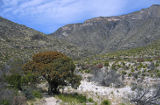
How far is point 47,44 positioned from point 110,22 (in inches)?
3224

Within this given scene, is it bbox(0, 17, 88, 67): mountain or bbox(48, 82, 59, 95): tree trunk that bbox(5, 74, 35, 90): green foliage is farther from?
bbox(0, 17, 88, 67): mountain

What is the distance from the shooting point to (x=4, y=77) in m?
13.0

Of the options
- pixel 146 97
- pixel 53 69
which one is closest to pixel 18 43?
pixel 53 69

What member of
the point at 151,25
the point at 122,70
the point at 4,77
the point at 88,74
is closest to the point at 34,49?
the point at 88,74

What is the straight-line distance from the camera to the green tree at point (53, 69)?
12469 millimetres

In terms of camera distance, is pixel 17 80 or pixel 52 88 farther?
pixel 52 88

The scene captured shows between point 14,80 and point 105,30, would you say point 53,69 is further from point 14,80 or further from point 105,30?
point 105,30

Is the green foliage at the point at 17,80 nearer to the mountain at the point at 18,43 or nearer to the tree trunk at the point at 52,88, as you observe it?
the tree trunk at the point at 52,88

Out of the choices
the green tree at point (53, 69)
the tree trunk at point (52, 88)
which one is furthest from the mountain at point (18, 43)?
the tree trunk at point (52, 88)

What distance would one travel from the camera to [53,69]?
41.2ft

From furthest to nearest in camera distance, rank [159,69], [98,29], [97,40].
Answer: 1. [98,29]
2. [97,40]
3. [159,69]

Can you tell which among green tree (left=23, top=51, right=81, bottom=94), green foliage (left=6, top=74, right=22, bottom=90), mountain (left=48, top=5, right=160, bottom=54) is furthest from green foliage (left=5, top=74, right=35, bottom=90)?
mountain (left=48, top=5, right=160, bottom=54)

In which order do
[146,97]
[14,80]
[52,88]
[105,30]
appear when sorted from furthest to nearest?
[105,30] → [52,88] → [14,80] → [146,97]

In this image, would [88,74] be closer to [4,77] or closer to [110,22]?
[4,77]
